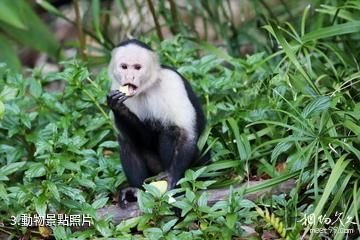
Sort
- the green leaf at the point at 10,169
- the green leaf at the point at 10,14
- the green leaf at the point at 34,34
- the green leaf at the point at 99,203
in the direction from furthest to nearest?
the green leaf at the point at 34,34, the green leaf at the point at 10,14, the green leaf at the point at 10,169, the green leaf at the point at 99,203

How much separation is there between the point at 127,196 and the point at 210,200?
42 cm

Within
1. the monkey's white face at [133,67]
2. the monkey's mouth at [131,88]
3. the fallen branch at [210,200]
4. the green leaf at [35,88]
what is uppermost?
the monkey's white face at [133,67]

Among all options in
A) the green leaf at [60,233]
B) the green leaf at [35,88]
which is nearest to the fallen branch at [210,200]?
the green leaf at [60,233]

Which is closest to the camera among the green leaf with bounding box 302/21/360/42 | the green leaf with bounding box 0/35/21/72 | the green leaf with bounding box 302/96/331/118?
the green leaf with bounding box 302/96/331/118

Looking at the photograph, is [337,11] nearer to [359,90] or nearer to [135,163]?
[359,90]

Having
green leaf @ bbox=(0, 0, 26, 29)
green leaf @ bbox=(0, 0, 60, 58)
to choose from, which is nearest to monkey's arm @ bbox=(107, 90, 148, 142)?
green leaf @ bbox=(0, 0, 26, 29)

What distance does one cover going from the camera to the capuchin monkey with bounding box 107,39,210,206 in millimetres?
4020

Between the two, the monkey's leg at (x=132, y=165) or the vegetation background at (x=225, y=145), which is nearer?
the vegetation background at (x=225, y=145)

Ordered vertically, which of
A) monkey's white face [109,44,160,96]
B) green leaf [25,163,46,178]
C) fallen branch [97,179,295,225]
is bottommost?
fallen branch [97,179,295,225]

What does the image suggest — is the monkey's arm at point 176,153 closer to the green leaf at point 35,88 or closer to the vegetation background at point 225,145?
the vegetation background at point 225,145

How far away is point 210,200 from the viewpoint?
3967 mm

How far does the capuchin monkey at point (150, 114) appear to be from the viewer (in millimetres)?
4020

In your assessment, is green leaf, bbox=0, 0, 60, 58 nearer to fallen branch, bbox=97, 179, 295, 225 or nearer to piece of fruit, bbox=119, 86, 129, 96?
piece of fruit, bbox=119, 86, 129, 96

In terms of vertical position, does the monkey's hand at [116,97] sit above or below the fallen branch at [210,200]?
above
